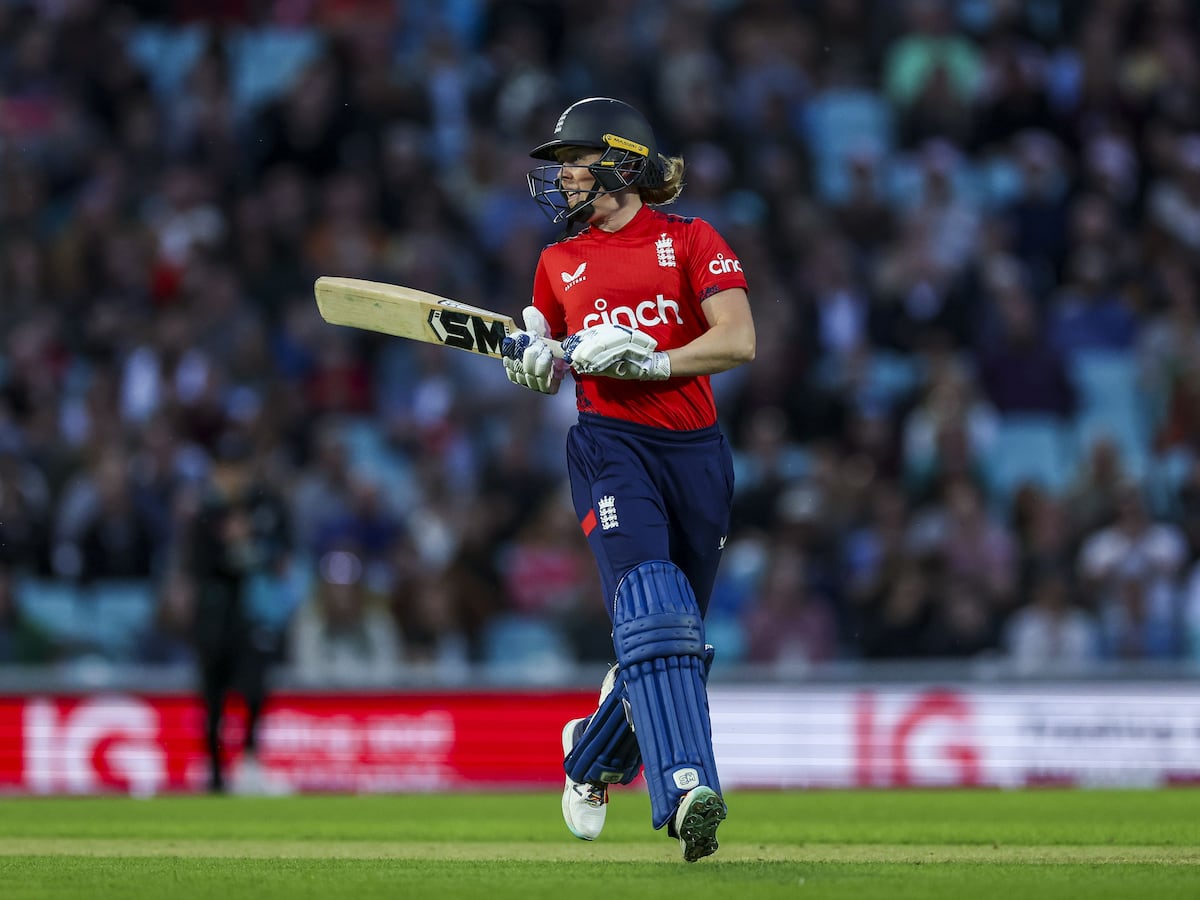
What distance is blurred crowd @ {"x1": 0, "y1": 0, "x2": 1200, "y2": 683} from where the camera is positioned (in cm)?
1203

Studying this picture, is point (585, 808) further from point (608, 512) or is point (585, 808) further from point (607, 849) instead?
point (608, 512)

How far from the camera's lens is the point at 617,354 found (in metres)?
5.57

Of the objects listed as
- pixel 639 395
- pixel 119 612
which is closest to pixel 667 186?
pixel 639 395

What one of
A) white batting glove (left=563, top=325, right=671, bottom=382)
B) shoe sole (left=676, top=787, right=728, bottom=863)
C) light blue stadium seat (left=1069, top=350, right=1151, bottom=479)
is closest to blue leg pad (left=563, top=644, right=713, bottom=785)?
shoe sole (left=676, top=787, right=728, bottom=863)

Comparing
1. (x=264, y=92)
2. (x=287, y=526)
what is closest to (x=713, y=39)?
(x=264, y=92)

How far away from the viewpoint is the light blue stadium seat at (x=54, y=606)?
40.7 feet

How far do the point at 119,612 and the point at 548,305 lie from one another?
23.3ft

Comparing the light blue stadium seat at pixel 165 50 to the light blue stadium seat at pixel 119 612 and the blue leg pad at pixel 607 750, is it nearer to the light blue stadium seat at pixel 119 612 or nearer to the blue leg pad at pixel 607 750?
the light blue stadium seat at pixel 119 612

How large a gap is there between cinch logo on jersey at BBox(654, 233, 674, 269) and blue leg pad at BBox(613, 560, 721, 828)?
3.04 ft

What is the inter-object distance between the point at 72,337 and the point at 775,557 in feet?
17.9

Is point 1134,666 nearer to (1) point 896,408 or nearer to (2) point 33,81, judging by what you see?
(1) point 896,408

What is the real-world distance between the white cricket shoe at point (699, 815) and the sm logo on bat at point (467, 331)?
5.24 ft

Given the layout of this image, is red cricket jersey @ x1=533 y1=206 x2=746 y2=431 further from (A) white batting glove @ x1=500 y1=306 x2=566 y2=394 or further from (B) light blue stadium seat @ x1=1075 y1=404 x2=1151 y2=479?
(B) light blue stadium seat @ x1=1075 y1=404 x2=1151 y2=479

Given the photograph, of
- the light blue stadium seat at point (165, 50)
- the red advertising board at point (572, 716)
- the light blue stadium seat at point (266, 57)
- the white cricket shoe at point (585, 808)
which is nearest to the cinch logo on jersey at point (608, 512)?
the white cricket shoe at point (585, 808)
